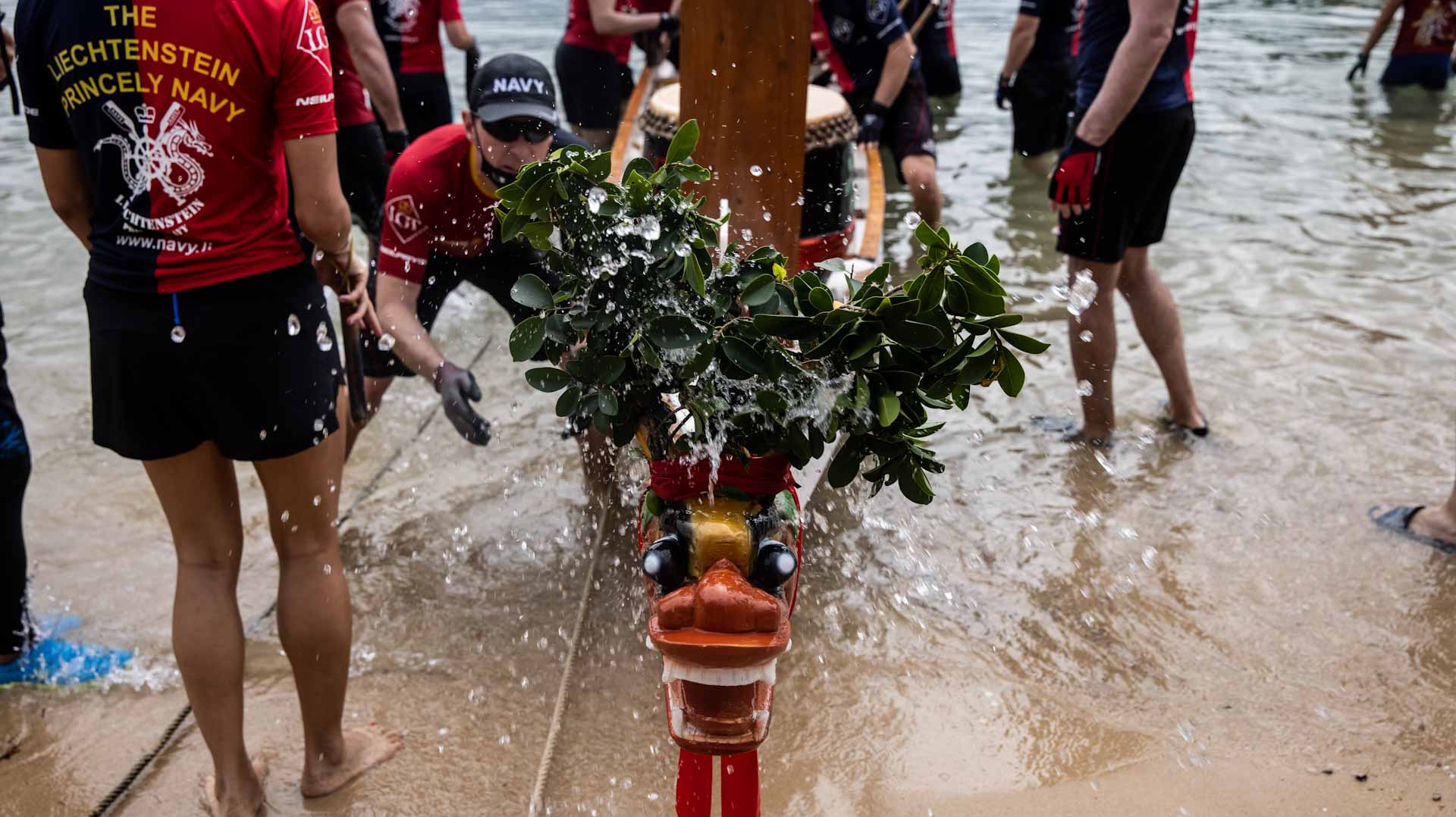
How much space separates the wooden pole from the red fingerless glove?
1.85 metres

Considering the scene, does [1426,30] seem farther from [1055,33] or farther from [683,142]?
[683,142]

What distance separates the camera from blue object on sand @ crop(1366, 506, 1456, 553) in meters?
3.65

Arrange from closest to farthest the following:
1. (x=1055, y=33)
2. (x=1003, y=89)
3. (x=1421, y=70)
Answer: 1. (x=1055, y=33)
2. (x=1003, y=89)
3. (x=1421, y=70)

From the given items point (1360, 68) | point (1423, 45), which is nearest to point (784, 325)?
point (1423, 45)

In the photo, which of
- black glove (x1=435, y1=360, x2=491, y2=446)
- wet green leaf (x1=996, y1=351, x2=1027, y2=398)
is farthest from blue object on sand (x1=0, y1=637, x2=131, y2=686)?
wet green leaf (x1=996, y1=351, x2=1027, y2=398)

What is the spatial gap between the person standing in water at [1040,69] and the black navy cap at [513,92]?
5034 mm

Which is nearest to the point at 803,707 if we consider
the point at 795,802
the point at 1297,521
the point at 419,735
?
the point at 795,802

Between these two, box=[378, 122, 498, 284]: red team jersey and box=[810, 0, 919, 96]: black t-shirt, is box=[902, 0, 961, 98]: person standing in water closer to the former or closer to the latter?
box=[810, 0, 919, 96]: black t-shirt

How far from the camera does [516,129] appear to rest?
3.30m

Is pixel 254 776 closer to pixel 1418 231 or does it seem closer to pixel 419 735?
pixel 419 735

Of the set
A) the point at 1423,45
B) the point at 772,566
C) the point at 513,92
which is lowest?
the point at 1423,45

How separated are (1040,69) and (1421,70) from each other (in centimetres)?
477

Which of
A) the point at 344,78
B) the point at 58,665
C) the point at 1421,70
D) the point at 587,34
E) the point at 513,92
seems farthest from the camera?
the point at 1421,70

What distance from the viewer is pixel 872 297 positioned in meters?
1.87
